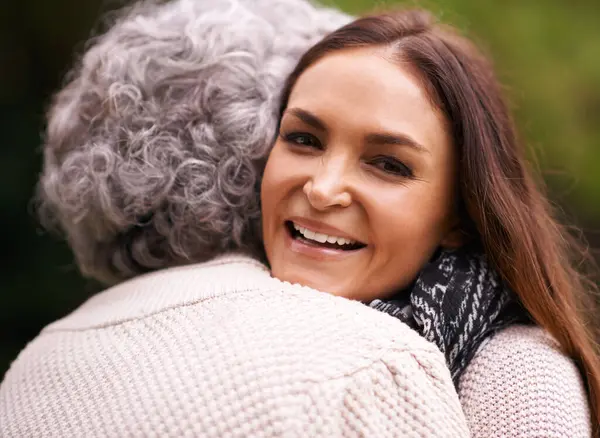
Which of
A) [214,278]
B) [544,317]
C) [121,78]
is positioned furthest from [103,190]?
[544,317]

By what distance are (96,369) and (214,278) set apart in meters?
0.32

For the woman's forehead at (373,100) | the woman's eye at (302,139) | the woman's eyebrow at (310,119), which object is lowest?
the woman's eye at (302,139)

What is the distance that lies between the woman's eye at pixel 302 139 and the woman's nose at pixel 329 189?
0.10 meters

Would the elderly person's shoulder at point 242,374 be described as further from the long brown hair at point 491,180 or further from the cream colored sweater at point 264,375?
the long brown hair at point 491,180

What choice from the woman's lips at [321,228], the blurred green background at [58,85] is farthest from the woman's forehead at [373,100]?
the blurred green background at [58,85]

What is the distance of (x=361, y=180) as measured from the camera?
166cm

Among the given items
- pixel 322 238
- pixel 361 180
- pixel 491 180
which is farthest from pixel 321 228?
pixel 491 180

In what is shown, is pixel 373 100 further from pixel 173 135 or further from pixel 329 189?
pixel 173 135

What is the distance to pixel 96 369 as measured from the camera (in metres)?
1.45

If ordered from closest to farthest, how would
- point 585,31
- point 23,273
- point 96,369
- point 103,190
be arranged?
point 96,369
point 103,190
point 585,31
point 23,273

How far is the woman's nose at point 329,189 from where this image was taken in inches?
63.9

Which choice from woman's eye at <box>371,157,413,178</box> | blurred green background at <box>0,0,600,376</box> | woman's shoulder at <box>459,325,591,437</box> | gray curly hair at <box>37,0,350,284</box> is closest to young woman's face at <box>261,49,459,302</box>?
woman's eye at <box>371,157,413,178</box>

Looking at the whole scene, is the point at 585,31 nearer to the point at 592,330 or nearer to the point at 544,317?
the point at 592,330

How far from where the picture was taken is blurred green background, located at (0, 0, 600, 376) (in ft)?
10.7
